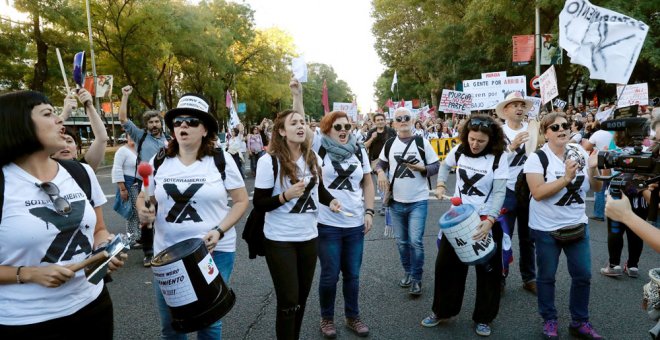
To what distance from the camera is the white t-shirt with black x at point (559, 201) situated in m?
3.59

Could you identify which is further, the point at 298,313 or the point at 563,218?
the point at 563,218

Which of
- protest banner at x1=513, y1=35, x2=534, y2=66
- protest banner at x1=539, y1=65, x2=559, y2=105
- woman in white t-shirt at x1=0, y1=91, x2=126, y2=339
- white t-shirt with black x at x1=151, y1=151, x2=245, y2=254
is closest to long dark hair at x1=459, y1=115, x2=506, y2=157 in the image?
white t-shirt with black x at x1=151, y1=151, x2=245, y2=254

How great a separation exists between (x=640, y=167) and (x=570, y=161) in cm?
121

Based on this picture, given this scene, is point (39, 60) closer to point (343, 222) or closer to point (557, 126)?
point (343, 222)

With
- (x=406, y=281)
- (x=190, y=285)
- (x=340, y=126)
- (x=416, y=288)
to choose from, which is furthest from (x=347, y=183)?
(x=190, y=285)

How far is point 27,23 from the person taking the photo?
2036 centimetres

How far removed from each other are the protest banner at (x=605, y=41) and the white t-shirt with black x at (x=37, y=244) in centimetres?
459

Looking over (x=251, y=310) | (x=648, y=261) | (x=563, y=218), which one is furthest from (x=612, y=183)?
(x=648, y=261)

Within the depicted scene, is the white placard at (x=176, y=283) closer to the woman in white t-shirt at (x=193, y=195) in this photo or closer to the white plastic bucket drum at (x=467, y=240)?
the woman in white t-shirt at (x=193, y=195)

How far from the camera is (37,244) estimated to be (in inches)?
81.7

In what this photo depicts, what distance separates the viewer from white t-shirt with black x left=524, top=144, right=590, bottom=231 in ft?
11.8

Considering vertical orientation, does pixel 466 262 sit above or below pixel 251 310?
above

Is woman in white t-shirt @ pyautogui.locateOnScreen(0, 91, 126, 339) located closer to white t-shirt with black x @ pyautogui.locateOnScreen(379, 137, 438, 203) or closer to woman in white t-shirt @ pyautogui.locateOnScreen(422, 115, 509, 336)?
woman in white t-shirt @ pyautogui.locateOnScreen(422, 115, 509, 336)

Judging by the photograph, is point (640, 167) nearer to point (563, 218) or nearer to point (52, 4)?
point (563, 218)
